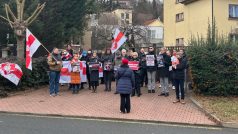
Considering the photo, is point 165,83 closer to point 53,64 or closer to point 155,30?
point 53,64

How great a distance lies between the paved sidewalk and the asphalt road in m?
0.65

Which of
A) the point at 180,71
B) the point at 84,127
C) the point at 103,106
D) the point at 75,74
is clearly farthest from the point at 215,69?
the point at 84,127

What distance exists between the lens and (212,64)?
16672mm

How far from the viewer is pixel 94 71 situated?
711 inches

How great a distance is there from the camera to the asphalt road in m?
10.4

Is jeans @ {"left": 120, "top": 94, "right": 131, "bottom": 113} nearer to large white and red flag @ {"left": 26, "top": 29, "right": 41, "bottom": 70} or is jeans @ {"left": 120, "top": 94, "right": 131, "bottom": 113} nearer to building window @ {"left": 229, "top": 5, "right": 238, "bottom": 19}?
large white and red flag @ {"left": 26, "top": 29, "right": 41, "bottom": 70}

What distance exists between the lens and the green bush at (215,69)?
16.5m

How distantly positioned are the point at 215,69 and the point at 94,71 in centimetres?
503

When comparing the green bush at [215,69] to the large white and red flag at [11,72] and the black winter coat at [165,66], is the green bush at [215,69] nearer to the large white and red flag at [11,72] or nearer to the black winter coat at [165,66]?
the black winter coat at [165,66]

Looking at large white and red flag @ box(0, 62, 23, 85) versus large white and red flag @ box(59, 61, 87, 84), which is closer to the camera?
large white and red flag @ box(0, 62, 23, 85)

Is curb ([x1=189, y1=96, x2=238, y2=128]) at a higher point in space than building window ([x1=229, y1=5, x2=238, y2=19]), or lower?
lower

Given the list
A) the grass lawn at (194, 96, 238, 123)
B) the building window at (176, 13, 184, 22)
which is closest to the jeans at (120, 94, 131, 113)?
the grass lawn at (194, 96, 238, 123)

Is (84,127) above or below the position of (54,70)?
below

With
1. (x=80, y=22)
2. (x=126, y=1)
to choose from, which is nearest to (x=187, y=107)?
(x=80, y=22)
